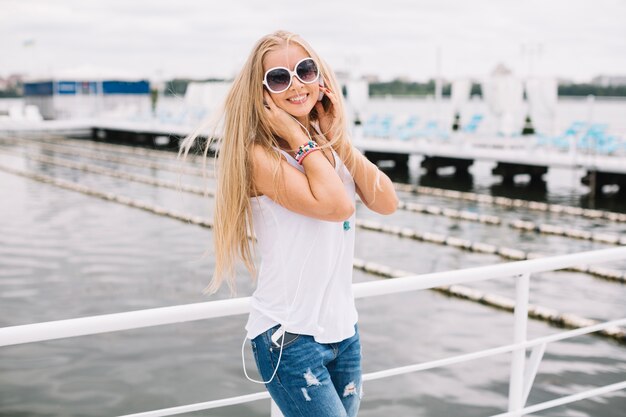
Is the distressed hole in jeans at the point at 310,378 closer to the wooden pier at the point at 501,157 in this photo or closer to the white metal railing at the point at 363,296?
the white metal railing at the point at 363,296

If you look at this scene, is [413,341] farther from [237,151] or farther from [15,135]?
[15,135]

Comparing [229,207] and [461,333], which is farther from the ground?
[229,207]

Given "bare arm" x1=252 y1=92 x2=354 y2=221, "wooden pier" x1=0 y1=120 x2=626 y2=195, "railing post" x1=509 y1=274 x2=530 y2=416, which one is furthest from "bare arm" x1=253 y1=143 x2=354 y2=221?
"wooden pier" x1=0 y1=120 x2=626 y2=195

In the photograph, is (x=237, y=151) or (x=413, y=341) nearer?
(x=237, y=151)

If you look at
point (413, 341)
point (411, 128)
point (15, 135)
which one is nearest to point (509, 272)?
point (413, 341)

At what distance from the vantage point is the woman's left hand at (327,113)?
1931mm

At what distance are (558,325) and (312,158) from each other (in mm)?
5995

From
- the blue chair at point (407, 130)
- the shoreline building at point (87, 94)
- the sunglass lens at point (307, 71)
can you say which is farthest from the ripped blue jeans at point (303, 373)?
the shoreline building at point (87, 94)

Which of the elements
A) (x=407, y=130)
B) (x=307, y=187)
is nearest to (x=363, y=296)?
(x=307, y=187)

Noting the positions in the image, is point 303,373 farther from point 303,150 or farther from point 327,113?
point 327,113

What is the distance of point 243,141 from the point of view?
5.90 ft

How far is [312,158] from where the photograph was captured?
1.78m

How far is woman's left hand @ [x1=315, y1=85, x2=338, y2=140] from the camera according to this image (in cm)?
193

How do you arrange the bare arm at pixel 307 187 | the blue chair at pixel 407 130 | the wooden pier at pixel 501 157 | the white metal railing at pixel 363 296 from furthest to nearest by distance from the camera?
the blue chair at pixel 407 130, the wooden pier at pixel 501 157, the white metal railing at pixel 363 296, the bare arm at pixel 307 187
